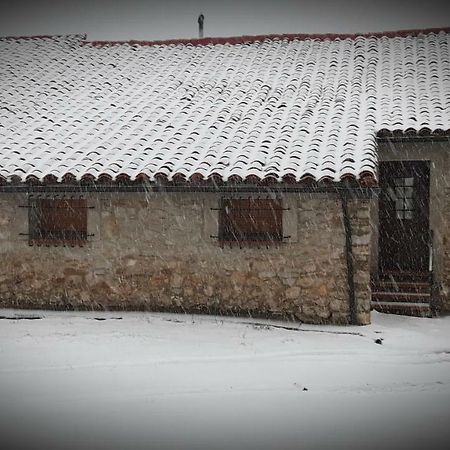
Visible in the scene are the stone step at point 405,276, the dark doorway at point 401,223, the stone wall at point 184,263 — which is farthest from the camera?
the dark doorway at point 401,223

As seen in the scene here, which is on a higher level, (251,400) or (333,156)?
(333,156)

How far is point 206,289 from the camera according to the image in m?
8.79

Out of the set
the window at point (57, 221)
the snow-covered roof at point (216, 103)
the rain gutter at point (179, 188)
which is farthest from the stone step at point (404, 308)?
the window at point (57, 221)

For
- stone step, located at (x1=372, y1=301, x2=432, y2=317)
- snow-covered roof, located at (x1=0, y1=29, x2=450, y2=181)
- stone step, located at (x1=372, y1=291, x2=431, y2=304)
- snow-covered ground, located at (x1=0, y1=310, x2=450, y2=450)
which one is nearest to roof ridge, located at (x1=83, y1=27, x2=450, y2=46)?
snow-covered roof, located at (x1=0, y1=29, x2=450, y2=181)

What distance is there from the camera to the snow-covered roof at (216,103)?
342 inches

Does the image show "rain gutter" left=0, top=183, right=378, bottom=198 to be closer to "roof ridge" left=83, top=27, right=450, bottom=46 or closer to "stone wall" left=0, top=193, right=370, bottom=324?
"stone wall" left=0, top=193, right=370, bottom=324

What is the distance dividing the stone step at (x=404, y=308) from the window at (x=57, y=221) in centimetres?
496

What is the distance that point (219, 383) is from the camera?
6.04m

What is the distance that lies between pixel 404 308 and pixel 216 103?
5239mm

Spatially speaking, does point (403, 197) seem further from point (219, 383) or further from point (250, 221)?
point (219, 383)

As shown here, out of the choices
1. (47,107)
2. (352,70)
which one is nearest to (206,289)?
(47,107)

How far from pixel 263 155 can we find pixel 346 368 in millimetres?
3567

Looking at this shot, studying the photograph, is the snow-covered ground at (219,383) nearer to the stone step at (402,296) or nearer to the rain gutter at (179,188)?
the stone step at (402,296)

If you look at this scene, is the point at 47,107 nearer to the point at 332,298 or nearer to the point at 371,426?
the point at 332,298
